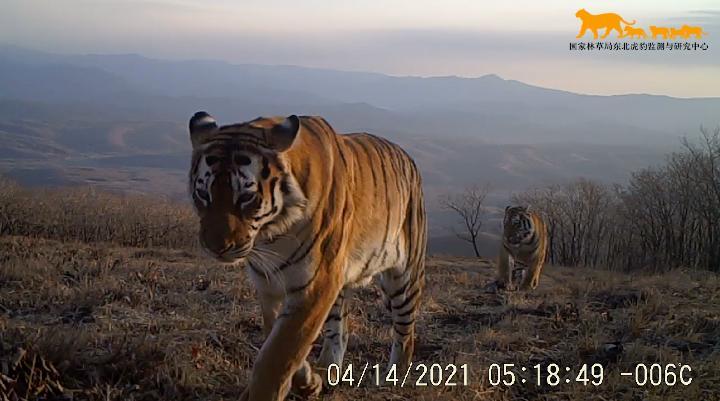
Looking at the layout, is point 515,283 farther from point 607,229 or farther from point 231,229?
point 607,229

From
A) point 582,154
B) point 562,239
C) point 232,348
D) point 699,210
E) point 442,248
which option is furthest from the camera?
point 582,154

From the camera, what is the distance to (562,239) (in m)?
32.2

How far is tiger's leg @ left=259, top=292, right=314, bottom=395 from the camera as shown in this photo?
3570mm

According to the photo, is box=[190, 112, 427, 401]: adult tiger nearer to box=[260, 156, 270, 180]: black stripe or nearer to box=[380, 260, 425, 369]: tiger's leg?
box=[260, 156, 270, 180]: black stripe

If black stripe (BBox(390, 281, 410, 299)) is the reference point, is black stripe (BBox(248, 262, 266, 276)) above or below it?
above

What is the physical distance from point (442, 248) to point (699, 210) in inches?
762

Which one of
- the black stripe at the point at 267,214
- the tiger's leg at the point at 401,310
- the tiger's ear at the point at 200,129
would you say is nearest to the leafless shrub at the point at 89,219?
the tiger's leg at the point at 401,310

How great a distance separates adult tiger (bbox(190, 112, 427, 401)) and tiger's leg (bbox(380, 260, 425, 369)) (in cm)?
61

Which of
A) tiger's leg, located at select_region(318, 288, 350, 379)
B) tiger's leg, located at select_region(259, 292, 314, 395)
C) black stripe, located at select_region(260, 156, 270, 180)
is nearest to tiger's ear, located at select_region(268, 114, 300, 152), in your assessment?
black stripe, located at select_region(260, 156, 270, 180)

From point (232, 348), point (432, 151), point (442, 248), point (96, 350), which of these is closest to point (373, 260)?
point (232, 348)

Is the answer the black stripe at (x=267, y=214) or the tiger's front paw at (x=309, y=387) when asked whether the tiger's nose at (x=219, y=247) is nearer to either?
the black stripe at (x=267, y=214)

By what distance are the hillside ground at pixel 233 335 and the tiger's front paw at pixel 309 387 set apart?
22 centimetres

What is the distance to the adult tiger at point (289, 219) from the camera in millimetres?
2770

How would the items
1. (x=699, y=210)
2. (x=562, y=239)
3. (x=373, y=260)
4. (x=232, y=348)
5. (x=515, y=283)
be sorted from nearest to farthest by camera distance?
(x=373, y=260) < (x=232, y=348) < (x=515, y=283) < (x=699, y=210) < (x=562, y=239)
